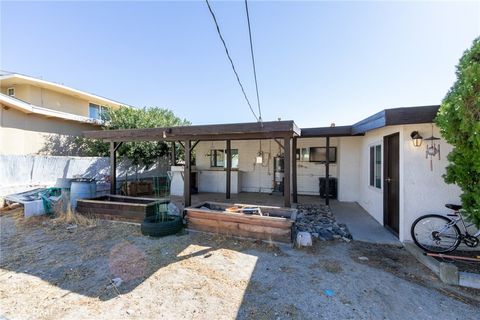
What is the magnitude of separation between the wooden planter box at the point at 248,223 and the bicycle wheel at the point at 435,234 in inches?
81.0

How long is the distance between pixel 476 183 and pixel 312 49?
5646 mm

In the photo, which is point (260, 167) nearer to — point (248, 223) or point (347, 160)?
point (347, 160)

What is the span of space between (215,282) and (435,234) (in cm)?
358

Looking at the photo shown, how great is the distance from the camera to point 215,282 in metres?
2.84

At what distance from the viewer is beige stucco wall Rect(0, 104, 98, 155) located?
8.40 m

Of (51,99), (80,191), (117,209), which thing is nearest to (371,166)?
(117,209)

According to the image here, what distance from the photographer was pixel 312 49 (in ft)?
23.2

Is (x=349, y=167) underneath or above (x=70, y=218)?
above

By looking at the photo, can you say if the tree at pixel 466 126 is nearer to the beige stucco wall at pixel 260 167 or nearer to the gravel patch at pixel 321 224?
the gravel patch at pixel 321 224

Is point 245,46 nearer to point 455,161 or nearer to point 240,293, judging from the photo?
point 455,161

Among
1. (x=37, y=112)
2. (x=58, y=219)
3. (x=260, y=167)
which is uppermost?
(x=37, y=112)

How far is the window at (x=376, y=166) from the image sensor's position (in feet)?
18.1

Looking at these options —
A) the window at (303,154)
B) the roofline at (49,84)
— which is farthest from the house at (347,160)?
the roofline at (49,84)

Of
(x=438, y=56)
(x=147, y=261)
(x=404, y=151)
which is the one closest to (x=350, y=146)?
(x=438, y=56)
